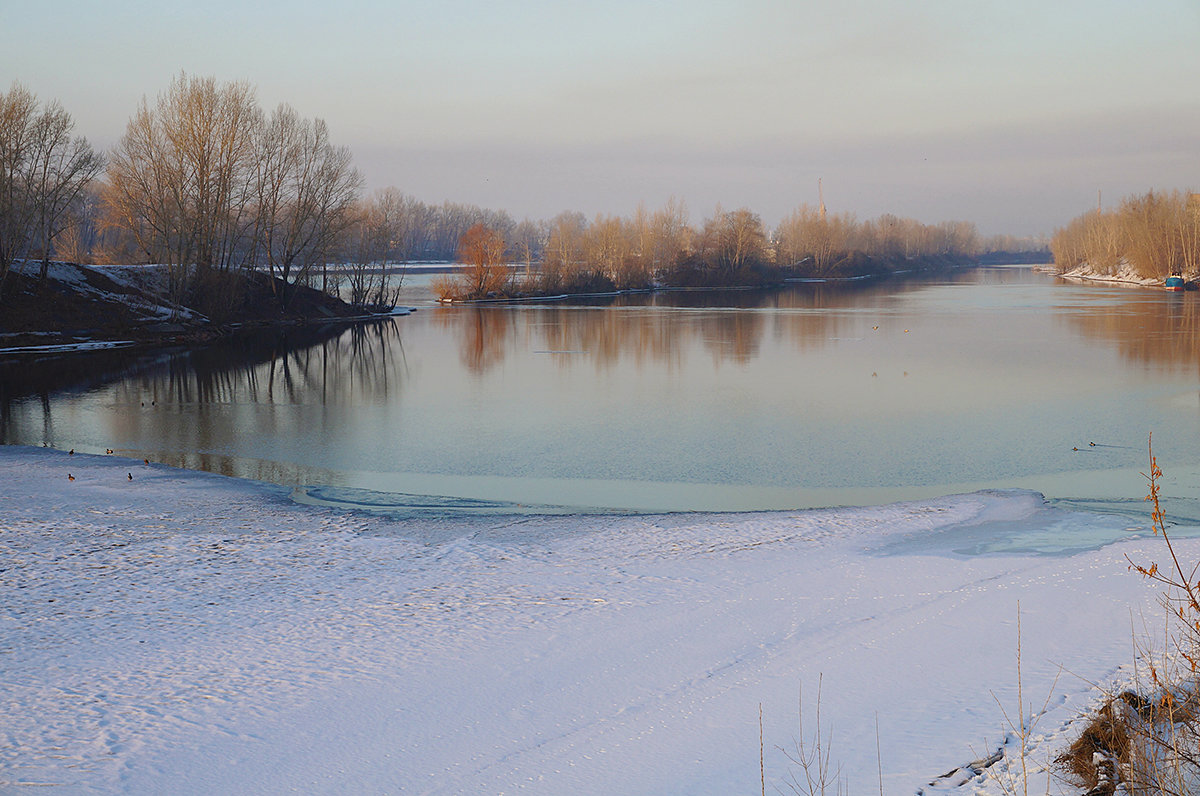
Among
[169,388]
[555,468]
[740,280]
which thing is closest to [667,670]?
[555,468]

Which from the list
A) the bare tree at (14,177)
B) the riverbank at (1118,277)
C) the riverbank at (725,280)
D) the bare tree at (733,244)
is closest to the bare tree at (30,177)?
the bare tree at (14,177)

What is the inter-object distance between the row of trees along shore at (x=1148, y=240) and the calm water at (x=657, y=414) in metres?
42.8

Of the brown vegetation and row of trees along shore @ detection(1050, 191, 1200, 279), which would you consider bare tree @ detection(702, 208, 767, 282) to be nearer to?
row of trees along shore @ detection(1050, 191, 1200, 279)

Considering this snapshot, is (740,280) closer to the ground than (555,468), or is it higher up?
higher up

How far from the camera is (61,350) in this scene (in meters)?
26.1

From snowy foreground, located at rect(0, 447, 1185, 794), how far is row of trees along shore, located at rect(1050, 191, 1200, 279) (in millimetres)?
67305

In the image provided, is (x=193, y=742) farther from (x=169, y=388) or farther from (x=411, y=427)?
(x=169, y=388)

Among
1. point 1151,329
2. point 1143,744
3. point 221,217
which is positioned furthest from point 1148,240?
point 1143,744

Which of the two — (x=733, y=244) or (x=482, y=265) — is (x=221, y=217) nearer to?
(x=482, y=265)

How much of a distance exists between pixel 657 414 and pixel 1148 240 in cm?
6644

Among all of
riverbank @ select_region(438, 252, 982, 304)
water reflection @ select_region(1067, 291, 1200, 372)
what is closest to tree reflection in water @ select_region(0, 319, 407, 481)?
water reflection @ select_region(1067, 291, 1200, 372)

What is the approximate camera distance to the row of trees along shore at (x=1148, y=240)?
211ft

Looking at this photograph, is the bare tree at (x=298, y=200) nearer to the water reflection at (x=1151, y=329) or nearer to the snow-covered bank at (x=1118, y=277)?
the water reflection at (x=1151, y=329)

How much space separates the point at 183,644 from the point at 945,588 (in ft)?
15.8
